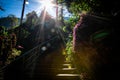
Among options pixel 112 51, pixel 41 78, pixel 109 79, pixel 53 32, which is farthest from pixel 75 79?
pixel 53 32

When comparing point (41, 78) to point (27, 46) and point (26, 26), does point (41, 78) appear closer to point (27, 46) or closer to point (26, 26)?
point (27, 46)

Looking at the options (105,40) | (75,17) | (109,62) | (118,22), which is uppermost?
(75,17)

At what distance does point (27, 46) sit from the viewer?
63.7ft

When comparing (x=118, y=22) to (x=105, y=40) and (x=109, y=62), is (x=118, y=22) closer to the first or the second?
(x=105, y=40)

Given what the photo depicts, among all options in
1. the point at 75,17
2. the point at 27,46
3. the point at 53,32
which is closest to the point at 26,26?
the point at 53,32

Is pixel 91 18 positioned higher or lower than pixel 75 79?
higher

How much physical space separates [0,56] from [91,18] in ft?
21.7

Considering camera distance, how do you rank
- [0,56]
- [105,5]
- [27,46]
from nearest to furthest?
1. [105,5]
2. [0,56]
3. [27,46]

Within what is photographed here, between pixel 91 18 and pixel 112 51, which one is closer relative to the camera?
pixel 112 51

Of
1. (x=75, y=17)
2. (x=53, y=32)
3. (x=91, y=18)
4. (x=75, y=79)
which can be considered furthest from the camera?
(x=53, y=32)

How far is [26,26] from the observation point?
25.6 meters

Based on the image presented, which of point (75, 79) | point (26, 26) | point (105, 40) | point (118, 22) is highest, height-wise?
point (26, 26)

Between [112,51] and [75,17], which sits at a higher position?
[75,17]

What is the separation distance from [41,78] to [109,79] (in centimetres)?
389
